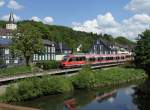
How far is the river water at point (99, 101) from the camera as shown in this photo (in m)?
42.3

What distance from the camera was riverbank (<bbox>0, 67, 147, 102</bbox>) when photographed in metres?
43.6

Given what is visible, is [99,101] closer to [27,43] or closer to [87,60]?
[27,43]

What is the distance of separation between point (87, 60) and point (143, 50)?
14824mm

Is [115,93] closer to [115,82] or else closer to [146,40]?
[115,82]

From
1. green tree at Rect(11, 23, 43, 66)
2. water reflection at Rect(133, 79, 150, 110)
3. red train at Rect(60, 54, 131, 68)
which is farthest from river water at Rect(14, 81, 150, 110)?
green tree at Rect(11, 23, 43, 66)

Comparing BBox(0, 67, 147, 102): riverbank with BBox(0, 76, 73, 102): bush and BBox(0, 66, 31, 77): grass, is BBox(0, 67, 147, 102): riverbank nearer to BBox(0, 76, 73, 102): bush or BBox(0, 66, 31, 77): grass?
BBox(0, 76, 73, 102): bush

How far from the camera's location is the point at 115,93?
184ft

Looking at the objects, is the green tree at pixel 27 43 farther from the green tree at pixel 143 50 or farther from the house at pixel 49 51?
the house at pixel 49 51

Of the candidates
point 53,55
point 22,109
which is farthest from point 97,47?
point 22,109

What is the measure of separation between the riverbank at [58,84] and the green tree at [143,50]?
29.2 feet

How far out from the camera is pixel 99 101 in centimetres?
4803

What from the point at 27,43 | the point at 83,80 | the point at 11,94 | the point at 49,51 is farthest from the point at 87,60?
the point at 11,94

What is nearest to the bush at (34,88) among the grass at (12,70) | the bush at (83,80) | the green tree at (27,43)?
the bush at (83,80)

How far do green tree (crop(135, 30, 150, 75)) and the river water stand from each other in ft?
82.8
